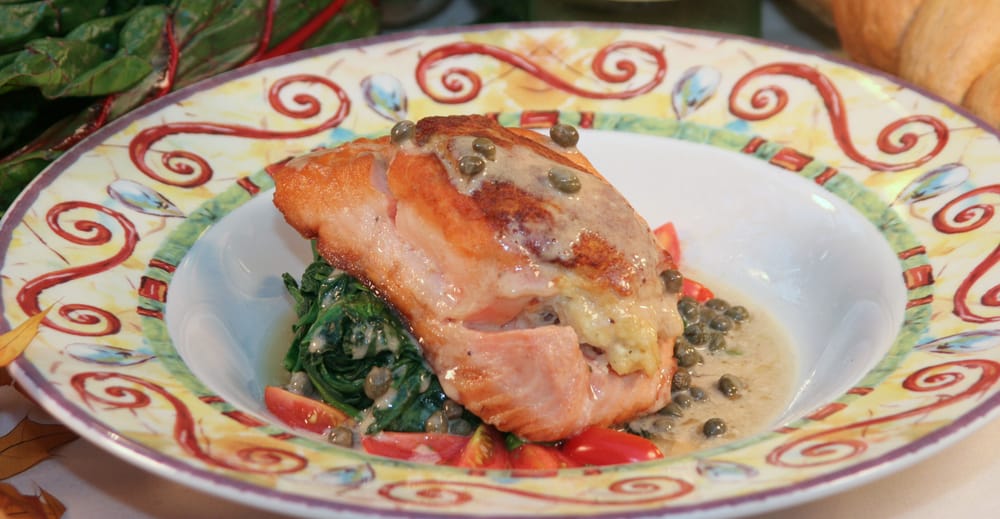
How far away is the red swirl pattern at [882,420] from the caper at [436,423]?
3.76ft

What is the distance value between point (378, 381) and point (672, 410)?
1020 mm

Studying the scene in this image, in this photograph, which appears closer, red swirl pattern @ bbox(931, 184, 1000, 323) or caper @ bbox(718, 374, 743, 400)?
red swirl pattern @ bbox(931, 184, 1000, 323)

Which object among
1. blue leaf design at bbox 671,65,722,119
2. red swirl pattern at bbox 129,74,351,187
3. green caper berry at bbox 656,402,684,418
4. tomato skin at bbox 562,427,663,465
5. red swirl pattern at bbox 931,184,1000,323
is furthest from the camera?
blue leaf design at bbox 671,65,722,119

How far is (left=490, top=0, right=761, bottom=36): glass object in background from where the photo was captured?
553cm

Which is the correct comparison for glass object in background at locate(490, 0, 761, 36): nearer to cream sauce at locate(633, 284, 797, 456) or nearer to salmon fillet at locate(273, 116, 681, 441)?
cream sauce at locate(633, 284, 797, 456)

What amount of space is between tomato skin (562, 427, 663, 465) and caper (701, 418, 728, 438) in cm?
30

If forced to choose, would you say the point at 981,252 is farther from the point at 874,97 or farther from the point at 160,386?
the point at 160,386

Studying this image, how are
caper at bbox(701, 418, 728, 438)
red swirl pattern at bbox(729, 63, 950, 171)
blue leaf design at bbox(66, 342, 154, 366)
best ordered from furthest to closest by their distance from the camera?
red swirl pattern at bbox(729, 63, 950, 171) < caper at bbox(701, 418, 728, 438) < blue leaf design at bbox(66, 342, 154, 366)

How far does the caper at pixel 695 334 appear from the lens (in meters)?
4.22

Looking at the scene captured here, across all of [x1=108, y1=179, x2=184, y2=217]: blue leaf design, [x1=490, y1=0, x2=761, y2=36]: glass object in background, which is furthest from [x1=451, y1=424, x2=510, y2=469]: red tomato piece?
[x1=490, y1=0, x2=761, y2=36]: glass object in background

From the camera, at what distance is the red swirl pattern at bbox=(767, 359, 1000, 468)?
2.65 m

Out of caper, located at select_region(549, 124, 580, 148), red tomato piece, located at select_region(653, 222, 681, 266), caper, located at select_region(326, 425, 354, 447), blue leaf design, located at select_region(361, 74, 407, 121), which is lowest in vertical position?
caper, located at select_region(326, 425, 354, 447)

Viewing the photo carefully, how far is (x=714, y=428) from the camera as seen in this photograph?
362cm

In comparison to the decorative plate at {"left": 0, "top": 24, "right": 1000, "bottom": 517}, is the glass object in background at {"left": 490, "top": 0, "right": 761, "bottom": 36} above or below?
above
